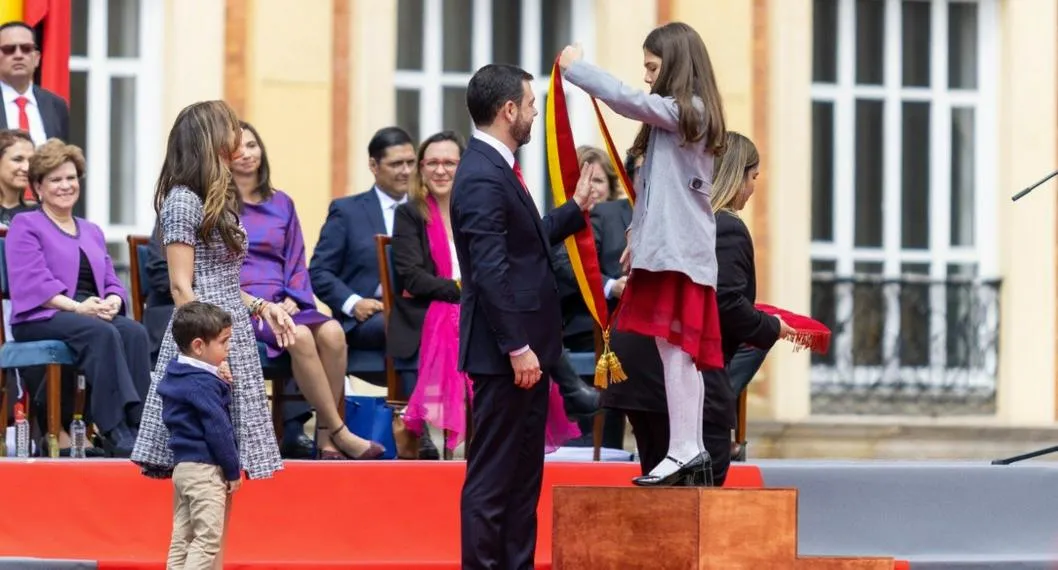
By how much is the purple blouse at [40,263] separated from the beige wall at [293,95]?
3.19 meters

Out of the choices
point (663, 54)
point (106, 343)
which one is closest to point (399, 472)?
point (106, 343)

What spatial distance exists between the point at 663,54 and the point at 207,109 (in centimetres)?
147

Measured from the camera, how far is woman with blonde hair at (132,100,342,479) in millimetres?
→ 7289

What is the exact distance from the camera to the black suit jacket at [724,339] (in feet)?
23.6

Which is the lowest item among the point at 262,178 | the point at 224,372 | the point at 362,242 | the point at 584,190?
the point at 224,372

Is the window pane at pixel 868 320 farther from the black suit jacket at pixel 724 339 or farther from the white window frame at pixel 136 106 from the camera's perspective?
the black suit jacket at pixel 724 339

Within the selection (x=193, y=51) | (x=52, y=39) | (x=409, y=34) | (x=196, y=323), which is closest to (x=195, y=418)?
(x=196, y=323)

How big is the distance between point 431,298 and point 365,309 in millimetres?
413

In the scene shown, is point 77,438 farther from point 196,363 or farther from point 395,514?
point 196,363

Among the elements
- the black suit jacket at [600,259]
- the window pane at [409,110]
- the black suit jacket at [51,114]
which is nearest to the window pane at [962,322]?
the window pane at [409,110]

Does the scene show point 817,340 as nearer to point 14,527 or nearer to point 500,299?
Answer: point 500,299

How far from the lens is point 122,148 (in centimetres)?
1240

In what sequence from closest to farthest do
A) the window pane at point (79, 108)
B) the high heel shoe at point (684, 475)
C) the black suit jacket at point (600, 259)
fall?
1. the high heel shoe at point (684, 475)
2. the black suit jacket at point (600, 259)
3. the window pane at point (79, 108)

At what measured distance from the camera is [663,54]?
22.9ft
